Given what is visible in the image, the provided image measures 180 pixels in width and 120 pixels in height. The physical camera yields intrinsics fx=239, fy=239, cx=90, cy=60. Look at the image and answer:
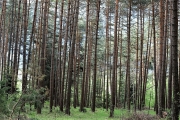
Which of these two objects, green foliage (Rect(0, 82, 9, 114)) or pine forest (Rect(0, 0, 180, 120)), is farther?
pine forest (Rect(0, 0, 180, 120))

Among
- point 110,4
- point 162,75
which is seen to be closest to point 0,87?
point 162,75

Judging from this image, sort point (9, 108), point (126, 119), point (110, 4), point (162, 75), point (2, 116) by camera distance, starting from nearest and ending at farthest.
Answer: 1. point (2, 116)
2. point (9, 108)
3. point (126, 119)
4. point (162, 75)
5. point (110, 4)

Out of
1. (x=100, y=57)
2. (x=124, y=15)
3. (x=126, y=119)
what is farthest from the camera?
(x=100, y=57)

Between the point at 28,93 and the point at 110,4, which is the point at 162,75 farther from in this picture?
the point at 110,4

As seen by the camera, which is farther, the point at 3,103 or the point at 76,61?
the point at 76,61

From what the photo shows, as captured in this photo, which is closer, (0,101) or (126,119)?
(0,101)

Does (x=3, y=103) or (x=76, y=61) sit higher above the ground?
(x=76, y=61)

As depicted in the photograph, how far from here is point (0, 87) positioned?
726 centimetres

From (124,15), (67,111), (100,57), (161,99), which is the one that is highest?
(124,15)

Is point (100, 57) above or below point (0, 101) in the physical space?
above

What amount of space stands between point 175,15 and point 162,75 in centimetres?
Answer: 626

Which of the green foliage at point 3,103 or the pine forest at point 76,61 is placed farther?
the pine forest at point 76,61

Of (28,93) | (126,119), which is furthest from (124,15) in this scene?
(28,93)

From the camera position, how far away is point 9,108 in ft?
23.3
